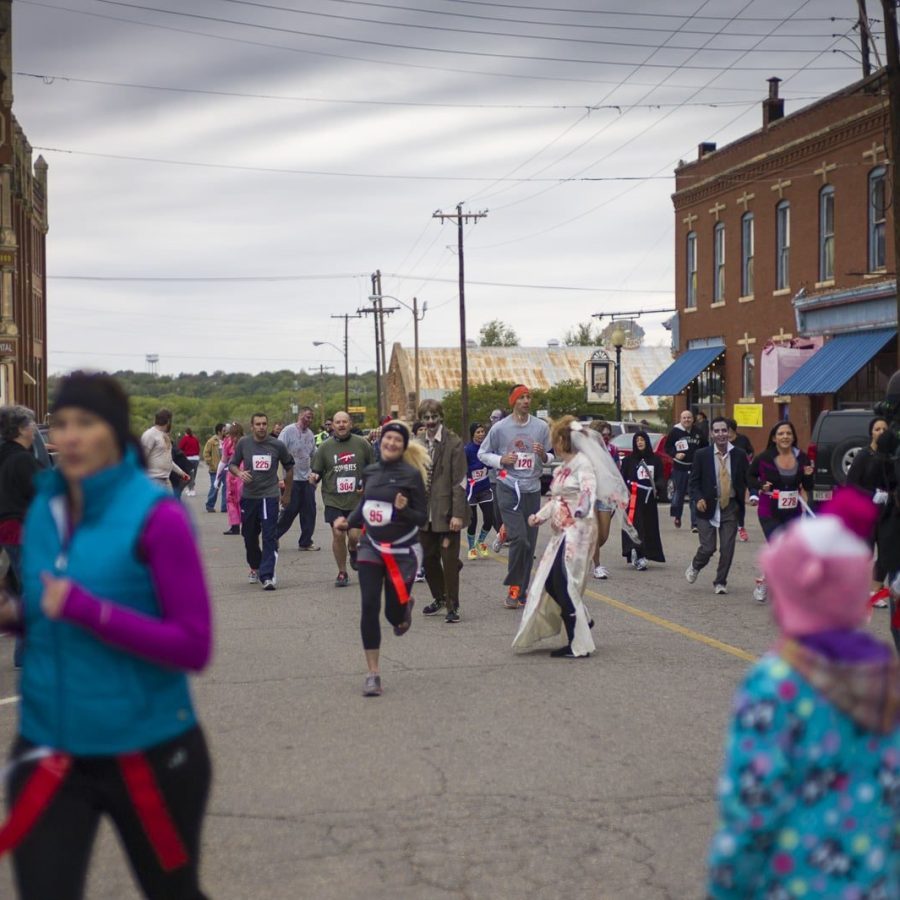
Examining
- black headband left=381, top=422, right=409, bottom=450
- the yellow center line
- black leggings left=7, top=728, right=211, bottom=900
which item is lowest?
the yellow center line

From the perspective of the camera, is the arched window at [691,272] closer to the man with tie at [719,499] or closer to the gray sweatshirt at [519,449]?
the man with tie at [719,499]

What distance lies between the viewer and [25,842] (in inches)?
133

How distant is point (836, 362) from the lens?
31.8m

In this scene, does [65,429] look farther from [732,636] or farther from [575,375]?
[575,375]

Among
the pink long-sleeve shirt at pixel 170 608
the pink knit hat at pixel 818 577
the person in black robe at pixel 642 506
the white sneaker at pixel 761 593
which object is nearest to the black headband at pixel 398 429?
the white sneaker at pixel 761 593

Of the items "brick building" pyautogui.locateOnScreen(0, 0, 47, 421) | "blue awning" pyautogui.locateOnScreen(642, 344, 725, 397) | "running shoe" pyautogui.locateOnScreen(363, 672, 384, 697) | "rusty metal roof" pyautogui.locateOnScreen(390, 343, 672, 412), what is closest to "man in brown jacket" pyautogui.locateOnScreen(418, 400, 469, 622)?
"running shoe" pyautogui.locateOnScreen(363, 672, 384, 697)

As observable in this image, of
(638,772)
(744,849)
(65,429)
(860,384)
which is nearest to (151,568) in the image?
(65,429)

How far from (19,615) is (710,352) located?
3788 centimetres

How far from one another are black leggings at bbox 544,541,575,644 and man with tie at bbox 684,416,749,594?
14.5 feet

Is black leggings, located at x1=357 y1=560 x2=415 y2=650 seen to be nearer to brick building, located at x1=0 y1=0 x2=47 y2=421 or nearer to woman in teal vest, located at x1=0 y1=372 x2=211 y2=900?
woman in teal vest, located at x1=0 y1=372 x2=211 y2=900

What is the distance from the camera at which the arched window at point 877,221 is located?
102 ft

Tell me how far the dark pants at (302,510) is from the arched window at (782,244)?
19769 millimetres

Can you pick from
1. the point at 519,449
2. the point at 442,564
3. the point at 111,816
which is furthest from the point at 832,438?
the point at 111,816

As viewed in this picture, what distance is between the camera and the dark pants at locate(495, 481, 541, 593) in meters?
13.2
